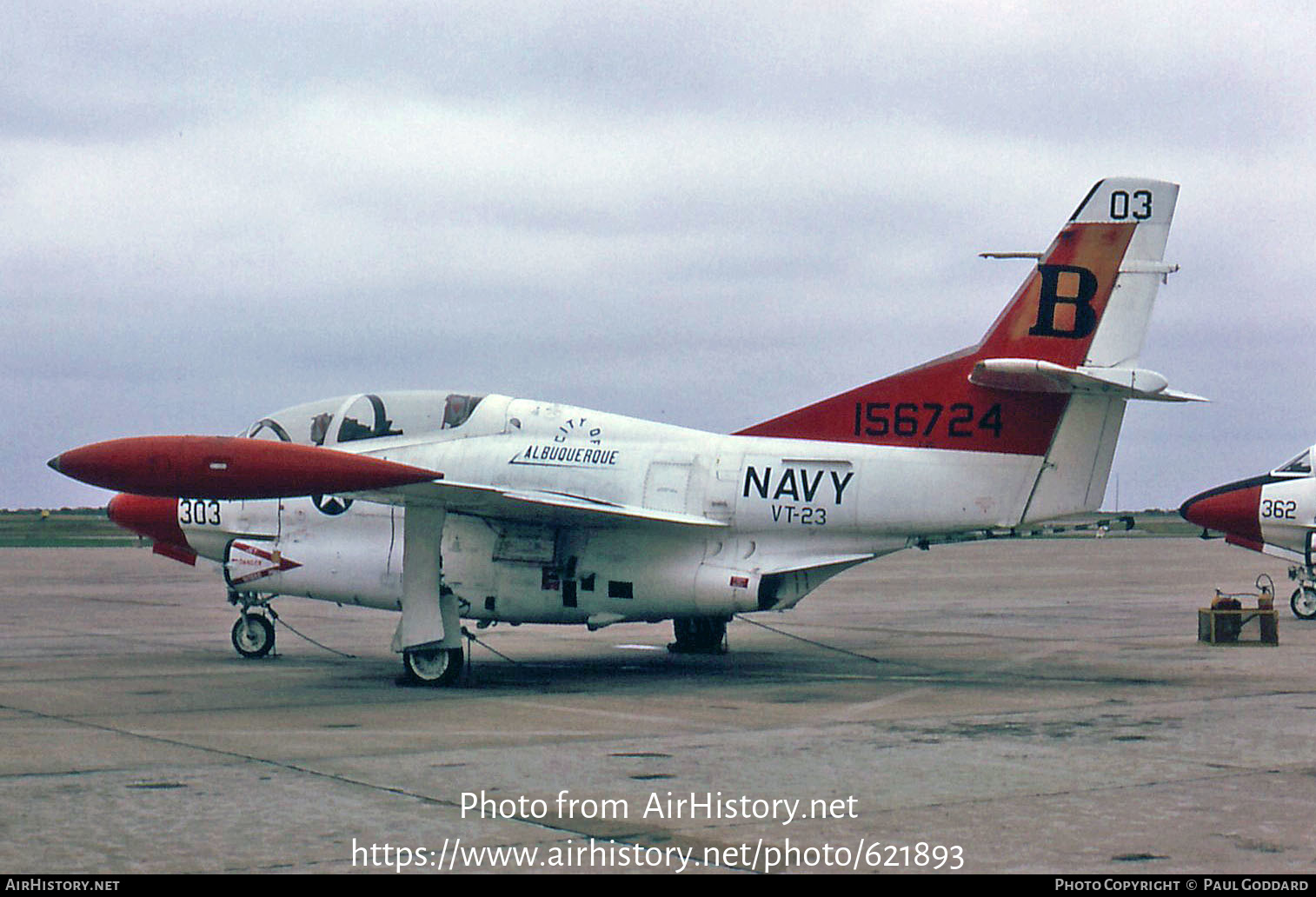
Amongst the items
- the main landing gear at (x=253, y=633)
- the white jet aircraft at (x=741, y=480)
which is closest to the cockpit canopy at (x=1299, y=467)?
the white jet aircraft at (x=741, y=480)

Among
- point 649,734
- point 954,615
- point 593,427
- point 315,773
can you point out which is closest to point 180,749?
point 315,773

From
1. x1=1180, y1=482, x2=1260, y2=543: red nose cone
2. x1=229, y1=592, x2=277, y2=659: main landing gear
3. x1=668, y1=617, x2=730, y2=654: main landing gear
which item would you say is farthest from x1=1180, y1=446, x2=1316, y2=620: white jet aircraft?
x1=229, y1=592, x2=277, y2=659: main landing gear

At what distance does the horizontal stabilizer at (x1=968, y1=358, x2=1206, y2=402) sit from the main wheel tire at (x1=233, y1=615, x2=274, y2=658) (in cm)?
935

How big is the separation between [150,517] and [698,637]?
22.7ft

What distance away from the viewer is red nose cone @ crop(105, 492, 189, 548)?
17.7 meters

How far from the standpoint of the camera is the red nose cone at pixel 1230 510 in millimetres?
24547

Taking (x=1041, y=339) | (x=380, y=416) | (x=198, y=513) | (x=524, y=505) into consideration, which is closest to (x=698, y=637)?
(x=524, y=505)

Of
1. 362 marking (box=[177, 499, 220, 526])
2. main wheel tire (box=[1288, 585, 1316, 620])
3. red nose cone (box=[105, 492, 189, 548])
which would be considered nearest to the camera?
362 marking (box=[177, 499, 220, 526])

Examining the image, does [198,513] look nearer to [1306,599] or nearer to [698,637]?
[698,637]

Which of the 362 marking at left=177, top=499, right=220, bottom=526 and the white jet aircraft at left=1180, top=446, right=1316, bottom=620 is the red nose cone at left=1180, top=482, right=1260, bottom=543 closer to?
the white jet aircraft at left=1180, top=446, right=1316, bottom=620

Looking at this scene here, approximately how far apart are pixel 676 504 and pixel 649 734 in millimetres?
4386

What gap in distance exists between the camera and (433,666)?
1516cm

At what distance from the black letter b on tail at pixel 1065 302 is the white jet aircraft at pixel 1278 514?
432 inches
